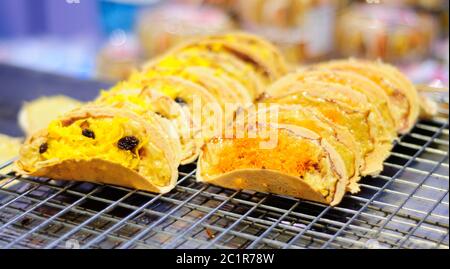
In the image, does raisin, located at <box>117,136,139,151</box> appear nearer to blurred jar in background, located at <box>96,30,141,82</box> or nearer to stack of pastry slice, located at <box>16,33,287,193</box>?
stack of pastry slice, located at <box>16,33,287,193</box>

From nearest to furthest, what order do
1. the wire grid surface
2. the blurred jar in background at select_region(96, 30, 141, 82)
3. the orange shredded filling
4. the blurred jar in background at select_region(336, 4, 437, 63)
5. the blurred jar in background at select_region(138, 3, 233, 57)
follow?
1. the wire grid surface
2. the orange shredded filling
3. the blurred jar in background at select_region(336, 4, 437, 63)
4. the blurred jar in background at select_region(138, 3, 233, 57)
5. the blurred jar in background at select_region(96, 30, 141, 82)

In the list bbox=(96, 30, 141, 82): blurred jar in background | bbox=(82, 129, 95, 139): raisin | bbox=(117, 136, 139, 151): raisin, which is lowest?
bbox=(96, 30, 141, 82): blurred jar in background

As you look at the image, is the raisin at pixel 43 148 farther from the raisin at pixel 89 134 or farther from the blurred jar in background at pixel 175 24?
the blurred jar in background at pixel 175 24

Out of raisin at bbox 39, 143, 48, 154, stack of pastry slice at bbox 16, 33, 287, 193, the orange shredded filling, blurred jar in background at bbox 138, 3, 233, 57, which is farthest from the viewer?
blurred jar in background at bbox 138, 3, 233, 57

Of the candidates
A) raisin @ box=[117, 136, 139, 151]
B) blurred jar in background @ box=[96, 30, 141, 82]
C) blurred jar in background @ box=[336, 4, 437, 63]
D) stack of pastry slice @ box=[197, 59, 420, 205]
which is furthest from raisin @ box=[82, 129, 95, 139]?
blurred jar in background @ box=[96, 30, 141, 82]

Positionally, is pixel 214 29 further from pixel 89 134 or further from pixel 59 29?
pixel 89 134

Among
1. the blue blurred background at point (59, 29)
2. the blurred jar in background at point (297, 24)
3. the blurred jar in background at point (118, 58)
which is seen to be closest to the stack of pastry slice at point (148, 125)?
the blurred jar in background at point (297, 24)
